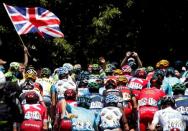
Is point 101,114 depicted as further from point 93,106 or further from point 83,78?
point 83,78

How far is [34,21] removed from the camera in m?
23.9

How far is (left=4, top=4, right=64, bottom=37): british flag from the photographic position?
23.6 meters

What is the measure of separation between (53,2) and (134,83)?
14006 millimetres

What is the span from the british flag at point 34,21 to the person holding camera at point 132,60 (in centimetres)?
219

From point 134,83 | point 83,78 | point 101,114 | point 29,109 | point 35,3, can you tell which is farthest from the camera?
point 35,3

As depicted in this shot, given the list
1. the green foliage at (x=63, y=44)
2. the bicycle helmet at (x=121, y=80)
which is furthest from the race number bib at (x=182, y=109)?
the green foliage at (x=63, y=44)

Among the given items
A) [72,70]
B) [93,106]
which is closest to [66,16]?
[72,70]

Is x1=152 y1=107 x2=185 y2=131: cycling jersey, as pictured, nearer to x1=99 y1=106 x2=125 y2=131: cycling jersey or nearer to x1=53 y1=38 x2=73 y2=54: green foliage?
x1=99 y1=106 x2=125 y2=131: cycling jersey

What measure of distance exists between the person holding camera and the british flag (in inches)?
86.3

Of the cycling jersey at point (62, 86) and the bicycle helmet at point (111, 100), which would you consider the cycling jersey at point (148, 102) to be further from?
the cycling jersey at point (62, 86)

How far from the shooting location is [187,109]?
1496 centimetres

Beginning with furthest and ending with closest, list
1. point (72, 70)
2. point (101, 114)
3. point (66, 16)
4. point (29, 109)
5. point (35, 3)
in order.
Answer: point (66, 16), point (35, 3), point (72, 70), point (29, 109), point (101, 114)

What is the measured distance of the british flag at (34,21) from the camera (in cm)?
2364

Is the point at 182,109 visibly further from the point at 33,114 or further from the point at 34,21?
the point at 34,21
